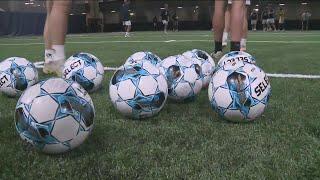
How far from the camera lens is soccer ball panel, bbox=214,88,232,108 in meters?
2.53

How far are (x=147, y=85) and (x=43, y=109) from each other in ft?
2.70

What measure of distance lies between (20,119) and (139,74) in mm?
900

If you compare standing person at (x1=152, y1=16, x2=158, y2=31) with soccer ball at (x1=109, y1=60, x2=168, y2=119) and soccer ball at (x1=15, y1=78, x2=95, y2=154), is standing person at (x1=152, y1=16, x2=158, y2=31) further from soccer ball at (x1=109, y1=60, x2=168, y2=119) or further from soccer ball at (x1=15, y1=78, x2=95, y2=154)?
soccer ball at (x1=15, y1=78, x2=95, y2=154)

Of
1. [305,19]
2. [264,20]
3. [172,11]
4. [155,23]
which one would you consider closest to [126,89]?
[264,20]

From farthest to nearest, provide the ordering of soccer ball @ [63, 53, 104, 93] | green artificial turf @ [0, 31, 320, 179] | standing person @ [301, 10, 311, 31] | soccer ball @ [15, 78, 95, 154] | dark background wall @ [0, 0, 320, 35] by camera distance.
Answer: dark background wall @ [0, 0, 320, 35], standing person @ [301, 10, 311, 31], soccer ball @ [63, 53, 104, 93], soccer ball @ [15, 78, 95, 154], green artificial turf @ [0, 31, 320, 179]

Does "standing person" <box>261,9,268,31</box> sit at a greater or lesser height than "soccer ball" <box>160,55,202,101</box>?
greater

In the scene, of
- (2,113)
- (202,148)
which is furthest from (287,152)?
(2,113)

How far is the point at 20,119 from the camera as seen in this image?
198 cm

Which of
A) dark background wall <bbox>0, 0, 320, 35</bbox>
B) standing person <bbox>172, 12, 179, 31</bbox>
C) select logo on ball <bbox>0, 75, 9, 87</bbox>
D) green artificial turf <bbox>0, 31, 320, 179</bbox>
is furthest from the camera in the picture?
standing person <bbox>172, 12, 179, 31</bbox>

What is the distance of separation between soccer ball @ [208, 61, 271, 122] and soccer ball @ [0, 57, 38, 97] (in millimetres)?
1620

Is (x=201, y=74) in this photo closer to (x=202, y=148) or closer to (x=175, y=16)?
(x=202, y=148)

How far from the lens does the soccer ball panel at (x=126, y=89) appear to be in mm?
2609

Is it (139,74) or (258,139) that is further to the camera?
(139,74)

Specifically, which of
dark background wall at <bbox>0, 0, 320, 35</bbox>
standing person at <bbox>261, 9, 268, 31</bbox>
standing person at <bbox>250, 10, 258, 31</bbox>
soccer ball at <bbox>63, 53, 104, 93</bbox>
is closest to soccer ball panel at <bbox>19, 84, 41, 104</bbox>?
soccer ball at <bbox>63, 53, 104, 93</bbox>
